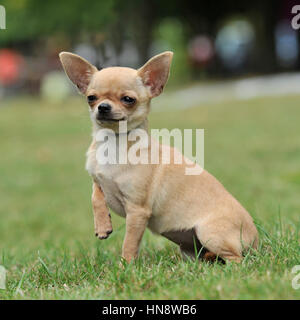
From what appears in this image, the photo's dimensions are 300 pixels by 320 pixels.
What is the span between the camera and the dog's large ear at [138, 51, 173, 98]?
3.62 metres

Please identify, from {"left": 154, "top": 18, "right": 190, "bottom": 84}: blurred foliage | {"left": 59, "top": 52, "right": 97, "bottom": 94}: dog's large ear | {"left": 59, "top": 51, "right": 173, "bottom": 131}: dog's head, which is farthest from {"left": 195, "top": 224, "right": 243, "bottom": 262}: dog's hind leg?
{"left": 154, "top": 18, "right": 190, "bottom": 84}: blurred foliage

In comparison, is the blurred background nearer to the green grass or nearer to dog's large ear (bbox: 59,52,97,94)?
the green grass

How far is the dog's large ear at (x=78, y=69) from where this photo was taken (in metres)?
3.63

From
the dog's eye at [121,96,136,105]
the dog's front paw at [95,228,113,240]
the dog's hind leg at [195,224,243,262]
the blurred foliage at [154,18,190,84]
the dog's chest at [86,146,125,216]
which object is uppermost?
the blurred foliage at [154,18,190,84]

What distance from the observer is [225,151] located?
424 inches

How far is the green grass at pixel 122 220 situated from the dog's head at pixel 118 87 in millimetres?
374

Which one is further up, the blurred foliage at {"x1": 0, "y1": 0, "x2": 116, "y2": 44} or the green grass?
the blurred foliage at {"x1": 0, "y1": 0, "x2": 116, "y2": 44}

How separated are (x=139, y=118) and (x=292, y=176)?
5466 millimetres

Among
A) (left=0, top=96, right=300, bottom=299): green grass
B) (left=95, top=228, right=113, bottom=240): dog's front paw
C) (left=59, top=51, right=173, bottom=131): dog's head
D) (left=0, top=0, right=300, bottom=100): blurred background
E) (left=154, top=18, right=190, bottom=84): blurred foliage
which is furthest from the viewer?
(left=154, top=18, right=190, bottom=84): blurred foliage

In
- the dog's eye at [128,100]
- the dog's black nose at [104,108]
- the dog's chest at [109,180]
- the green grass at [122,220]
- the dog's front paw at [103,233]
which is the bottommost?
the green grass at [122,220]

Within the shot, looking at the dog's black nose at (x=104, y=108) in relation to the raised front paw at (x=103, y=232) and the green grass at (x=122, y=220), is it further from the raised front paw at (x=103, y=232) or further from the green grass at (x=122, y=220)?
the raised front paw at (x=103, y=232)

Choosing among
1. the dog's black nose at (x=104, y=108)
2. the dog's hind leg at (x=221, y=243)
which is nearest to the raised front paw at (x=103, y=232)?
the dog's hind leg at (x=221, y=243)

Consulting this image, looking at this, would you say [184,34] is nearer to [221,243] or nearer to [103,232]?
[221,243]

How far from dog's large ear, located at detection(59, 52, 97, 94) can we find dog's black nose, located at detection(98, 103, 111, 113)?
39 centimetres
